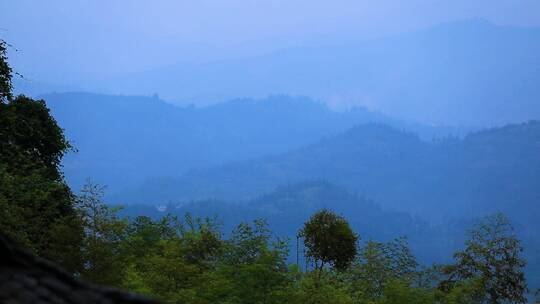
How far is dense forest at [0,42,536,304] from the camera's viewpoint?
26.2 meters

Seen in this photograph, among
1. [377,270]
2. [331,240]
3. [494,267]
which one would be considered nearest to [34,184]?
[331,240]

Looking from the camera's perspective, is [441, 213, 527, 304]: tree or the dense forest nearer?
the dense forest

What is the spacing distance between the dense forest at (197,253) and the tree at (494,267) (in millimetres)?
75

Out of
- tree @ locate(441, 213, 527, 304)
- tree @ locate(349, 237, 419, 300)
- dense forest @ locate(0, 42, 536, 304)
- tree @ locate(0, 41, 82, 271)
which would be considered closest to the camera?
tree @ locate(0, 41, 82, 271)

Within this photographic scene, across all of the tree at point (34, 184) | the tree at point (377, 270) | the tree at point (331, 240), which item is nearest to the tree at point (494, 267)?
the tree at point (377, 270)

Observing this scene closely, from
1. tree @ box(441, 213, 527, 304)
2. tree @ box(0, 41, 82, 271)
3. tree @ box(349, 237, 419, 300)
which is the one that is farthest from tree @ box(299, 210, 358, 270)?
tree @ box(0, 41, 82, 271)

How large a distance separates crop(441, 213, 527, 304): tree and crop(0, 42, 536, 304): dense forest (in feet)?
0.25

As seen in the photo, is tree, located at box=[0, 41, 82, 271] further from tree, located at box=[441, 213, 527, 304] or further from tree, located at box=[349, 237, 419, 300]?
tree, located at box=[441, 213, 527, 304]

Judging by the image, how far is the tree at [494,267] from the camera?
4025 centimetres

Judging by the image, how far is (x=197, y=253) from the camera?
47875 millimetres

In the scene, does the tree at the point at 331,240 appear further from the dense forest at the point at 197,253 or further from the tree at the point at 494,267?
the tree at the point at 494,267

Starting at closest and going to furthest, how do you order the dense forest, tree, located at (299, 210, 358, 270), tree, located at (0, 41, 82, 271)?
tree, located at (0, 41, 82, 271)
the dense forest
tree, located at (299, 210, 358, 270)

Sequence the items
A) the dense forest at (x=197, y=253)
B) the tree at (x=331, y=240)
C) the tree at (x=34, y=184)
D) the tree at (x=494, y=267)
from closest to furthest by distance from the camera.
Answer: the tree at (x=34, y=184), the dense forest at (x=197, y=253), the tree at (x=494, y=267), the tree at (x=331, y=240)

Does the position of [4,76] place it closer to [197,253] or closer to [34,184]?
[34,184]
